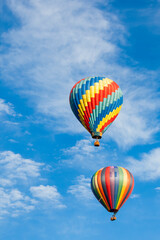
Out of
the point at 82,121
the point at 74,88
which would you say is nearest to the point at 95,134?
the point at 82,121

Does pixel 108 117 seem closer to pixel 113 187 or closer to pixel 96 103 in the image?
pixel 96 103

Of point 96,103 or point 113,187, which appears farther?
point 96,103

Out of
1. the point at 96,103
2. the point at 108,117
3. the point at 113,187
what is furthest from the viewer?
the point at 108,117

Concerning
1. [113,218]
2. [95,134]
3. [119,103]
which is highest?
[119,103]

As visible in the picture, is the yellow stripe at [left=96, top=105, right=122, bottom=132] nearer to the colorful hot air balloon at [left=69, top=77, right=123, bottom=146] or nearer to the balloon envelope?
the colorful hot air balloon at [left=69, top=77, right=123, bottom=146]

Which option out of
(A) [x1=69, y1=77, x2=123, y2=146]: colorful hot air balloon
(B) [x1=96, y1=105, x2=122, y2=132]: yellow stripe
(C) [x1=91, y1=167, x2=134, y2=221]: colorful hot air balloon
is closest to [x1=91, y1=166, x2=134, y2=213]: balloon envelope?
(C) [x1=91, y1=167, x2=134, y2=221]: colorful hot air balloon

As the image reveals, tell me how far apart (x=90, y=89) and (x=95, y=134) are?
576 cm

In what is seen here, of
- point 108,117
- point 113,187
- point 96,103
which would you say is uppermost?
point 96,103

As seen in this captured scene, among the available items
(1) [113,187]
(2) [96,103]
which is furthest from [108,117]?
(1) [113,187]

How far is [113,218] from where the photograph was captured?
6425 cm

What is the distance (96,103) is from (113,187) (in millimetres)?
10452

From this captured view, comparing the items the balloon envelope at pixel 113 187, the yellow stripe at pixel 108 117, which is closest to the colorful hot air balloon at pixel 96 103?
the yellow stripe at pixel 108 117

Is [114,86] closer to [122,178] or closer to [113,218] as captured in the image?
[122,178]

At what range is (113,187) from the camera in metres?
64.6
